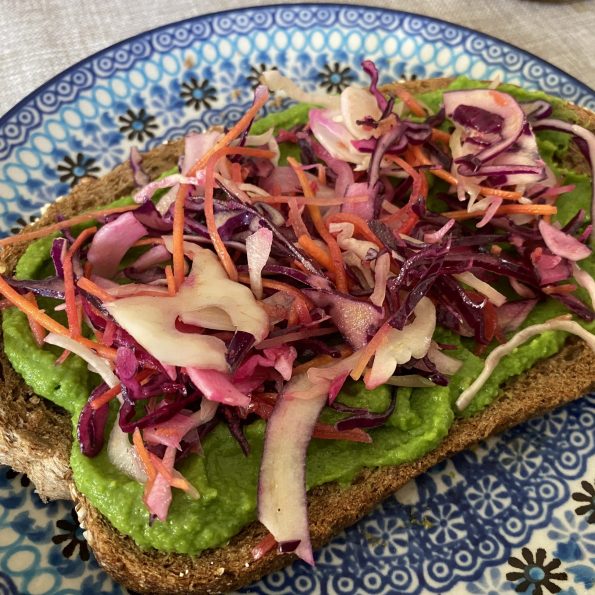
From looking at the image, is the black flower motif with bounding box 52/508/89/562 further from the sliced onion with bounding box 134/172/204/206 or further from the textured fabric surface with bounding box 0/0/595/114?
the textured fabric surface with bounding box 0/0/595/114

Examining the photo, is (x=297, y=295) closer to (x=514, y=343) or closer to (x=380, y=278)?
(x=380, y=278)

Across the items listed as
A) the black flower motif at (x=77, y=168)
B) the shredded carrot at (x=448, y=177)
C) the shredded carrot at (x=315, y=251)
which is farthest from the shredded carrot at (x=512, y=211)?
the black flower motif at (x=77, y=168)

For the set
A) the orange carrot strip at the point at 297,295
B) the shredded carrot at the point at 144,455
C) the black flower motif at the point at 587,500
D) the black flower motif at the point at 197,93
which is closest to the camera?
the shredded carrot at the point at 144,455

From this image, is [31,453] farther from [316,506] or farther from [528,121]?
[528,121]

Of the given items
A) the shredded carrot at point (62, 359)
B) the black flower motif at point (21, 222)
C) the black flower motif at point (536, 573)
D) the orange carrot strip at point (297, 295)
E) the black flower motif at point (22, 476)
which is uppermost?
the orange carrot strip at point (297, 295)

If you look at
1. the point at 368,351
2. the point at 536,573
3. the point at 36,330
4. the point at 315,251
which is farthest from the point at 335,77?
the point at 536,573

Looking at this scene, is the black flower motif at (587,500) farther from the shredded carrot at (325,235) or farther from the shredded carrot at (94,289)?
the shredded carrot at (94,289)

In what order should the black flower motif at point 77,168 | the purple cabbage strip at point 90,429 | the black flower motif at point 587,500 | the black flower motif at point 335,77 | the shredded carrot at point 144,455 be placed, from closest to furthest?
1. the shredded carrot at point 144,455
2. the purple cabbage strip at point 90,429
3. the black flower motif at point 587,500
4. the black flower motif at point 77,168
5. the black flower motif at point 335,77
